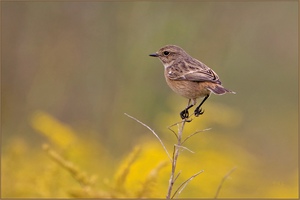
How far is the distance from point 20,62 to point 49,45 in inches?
15.8

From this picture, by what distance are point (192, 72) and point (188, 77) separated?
14 centimetres

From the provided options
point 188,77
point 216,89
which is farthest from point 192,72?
point 216,89

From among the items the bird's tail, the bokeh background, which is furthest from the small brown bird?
the bokeh background

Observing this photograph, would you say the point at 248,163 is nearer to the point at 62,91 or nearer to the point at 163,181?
the point at 163,181

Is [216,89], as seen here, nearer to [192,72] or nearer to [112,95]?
[192,72]

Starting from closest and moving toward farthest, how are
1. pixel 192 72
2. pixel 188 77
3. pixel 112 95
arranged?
pixel 188 77, pixel 192 72, pixel 112 95

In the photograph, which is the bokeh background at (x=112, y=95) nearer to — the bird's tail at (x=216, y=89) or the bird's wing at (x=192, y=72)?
the bird's wing at (x=192, y=72)

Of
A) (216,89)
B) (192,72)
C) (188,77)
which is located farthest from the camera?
(192,72)

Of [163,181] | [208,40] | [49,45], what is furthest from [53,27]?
[163,181]

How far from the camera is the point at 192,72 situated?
6660mm

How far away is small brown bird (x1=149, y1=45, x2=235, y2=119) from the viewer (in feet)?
20.4

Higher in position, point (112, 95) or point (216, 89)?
point (216, 89)

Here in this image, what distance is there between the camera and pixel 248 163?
9359mm

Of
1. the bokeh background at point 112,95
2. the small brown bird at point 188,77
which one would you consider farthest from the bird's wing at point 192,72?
the bokeh background at point 112,95
